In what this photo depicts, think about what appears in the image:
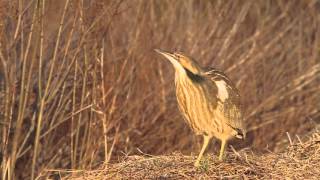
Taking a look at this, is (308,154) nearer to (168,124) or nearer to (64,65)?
(64,65)

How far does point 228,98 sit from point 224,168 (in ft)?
2.41

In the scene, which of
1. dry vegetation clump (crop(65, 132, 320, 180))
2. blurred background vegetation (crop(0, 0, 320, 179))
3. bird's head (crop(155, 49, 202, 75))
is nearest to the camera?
dry vegetation clump (crop(65, 132, 320, 180))

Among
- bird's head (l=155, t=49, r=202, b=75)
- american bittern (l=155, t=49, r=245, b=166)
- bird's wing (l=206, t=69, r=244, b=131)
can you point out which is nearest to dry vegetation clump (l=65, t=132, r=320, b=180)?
american bittern (l=155, t=49, r=245, b=166)

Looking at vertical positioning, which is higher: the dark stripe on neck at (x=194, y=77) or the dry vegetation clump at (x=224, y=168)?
the dark stripe on neck at (x=194, y=77)

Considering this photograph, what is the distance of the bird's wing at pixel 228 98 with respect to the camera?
4820 millimetres

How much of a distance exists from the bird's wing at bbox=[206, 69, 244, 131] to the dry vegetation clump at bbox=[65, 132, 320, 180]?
32cm

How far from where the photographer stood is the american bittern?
4.59 m

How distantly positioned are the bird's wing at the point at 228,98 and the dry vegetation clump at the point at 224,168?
32cm

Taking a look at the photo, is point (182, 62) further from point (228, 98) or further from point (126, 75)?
point (126, 75)

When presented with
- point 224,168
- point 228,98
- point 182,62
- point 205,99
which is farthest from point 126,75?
point 224,168

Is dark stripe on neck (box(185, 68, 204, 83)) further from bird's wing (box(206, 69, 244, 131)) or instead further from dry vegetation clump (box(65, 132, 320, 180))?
dry vegetation clump (box(65, 132, 320, 180))

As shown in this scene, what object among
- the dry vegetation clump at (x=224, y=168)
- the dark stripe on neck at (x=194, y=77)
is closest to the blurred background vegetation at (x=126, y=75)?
the dry vegetation clump at (x=224, y=168)

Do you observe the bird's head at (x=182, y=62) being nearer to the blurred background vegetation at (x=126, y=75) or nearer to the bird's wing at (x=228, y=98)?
the bird's wing at (x=228, y=98)

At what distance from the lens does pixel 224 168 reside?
4.22 metres
